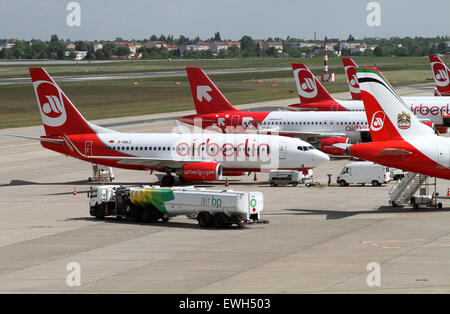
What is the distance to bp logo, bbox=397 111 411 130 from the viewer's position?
185 ft

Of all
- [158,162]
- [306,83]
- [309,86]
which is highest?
[306,83]

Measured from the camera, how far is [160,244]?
48.5 metres

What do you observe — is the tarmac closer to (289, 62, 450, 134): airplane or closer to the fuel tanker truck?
the fuel tanker truck

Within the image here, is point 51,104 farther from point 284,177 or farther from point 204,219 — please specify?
point 204,219

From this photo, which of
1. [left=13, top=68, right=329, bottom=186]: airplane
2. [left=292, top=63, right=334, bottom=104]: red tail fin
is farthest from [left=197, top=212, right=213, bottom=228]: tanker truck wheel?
[left=292, top=63, right=334, bottom=104]: red tail fin

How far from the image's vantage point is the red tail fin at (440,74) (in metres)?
125

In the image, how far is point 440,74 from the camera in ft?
415

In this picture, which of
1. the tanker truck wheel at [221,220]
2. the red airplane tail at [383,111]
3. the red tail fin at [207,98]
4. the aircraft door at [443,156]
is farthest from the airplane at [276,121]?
the tanker truck wheel at [221,220]

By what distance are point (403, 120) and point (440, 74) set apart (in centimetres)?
7376

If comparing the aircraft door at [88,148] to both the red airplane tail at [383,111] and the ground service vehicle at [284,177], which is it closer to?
the ground service vehicle at [284,177]

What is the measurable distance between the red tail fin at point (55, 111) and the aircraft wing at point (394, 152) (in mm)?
31092

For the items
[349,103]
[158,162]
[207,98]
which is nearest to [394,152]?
[158,162]

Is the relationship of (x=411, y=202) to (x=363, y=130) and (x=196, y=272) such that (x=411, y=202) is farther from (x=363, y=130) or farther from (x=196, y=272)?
(x=363, y=130)
